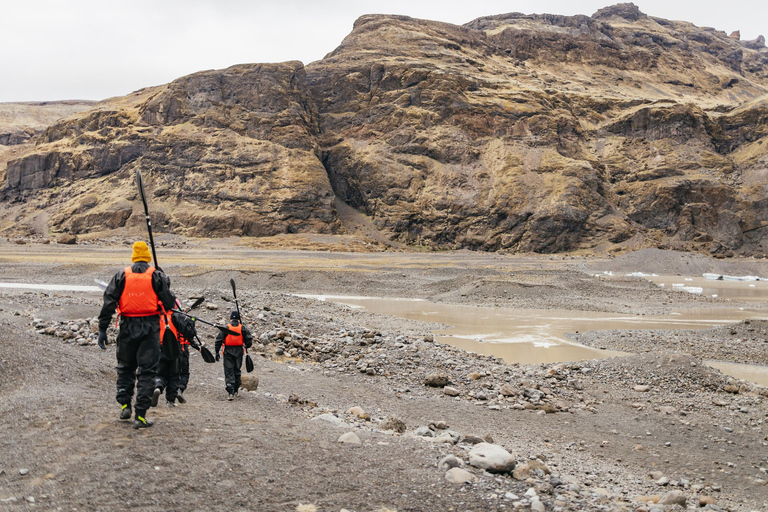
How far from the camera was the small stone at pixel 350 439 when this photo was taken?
6.14 metres

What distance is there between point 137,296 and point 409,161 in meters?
79.4

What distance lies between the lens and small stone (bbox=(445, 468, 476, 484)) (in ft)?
17.0

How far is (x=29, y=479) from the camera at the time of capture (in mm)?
4637

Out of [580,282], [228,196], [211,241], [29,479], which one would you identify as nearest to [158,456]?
[29,479]

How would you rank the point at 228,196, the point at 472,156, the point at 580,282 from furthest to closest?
the point at 472,156 → the point at 228,196 → the point at 580,282

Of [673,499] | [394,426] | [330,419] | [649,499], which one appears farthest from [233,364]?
[673,499]

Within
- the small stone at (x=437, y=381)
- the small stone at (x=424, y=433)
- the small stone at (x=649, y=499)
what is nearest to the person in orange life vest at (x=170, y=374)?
the small stone at (x=424, y=433)

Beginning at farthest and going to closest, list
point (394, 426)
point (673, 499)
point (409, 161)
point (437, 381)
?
point (409, 161), point (437, 381), point (394, 426), point (673, 499)

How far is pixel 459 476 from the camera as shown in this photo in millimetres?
5238

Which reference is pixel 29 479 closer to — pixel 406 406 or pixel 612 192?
pixel 406 406

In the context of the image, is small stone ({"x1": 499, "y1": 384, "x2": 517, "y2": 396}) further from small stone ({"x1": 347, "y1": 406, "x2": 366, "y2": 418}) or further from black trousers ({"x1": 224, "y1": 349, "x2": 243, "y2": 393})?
black trousers ({"x1": 224, "y1": 349, "x2": 243, "y2": 393})

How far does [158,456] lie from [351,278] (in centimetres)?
3207

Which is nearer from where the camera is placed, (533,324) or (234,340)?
(234,340)

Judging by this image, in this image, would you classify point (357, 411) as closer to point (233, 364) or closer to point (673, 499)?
point (233, 364)
